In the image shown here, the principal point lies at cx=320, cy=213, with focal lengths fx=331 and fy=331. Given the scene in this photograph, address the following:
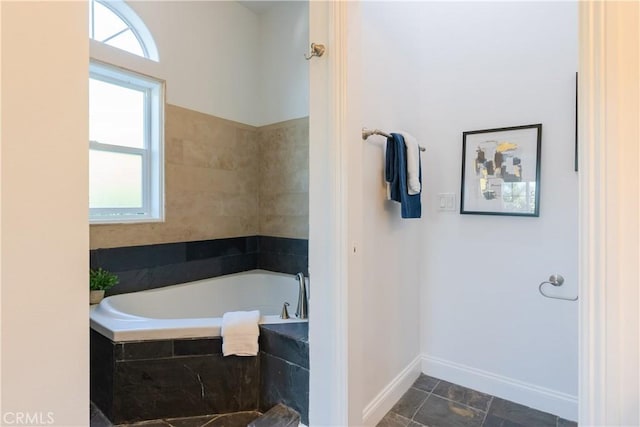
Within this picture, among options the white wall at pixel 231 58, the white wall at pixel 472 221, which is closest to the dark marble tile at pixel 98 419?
the white wall at pixel 472 221

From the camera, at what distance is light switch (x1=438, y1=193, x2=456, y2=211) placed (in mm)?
2107

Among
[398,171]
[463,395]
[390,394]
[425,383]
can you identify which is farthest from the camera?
[425,383]

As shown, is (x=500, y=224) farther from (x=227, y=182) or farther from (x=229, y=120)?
(x=229, y=120)

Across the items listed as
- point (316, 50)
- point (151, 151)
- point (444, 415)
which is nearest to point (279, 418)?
point (444, 415)

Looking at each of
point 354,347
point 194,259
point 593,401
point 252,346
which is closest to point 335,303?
point 354,347

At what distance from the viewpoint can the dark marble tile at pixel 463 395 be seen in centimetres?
189

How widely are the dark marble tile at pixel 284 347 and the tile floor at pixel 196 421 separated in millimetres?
363

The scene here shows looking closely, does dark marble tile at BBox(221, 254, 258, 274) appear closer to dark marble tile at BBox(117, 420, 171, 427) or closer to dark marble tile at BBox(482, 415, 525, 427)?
dark marble tile at BBox(117, 420, 171, 427)

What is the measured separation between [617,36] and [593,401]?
97 cm

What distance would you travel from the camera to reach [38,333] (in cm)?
54

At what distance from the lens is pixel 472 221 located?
6.72ft

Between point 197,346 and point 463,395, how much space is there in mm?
1562

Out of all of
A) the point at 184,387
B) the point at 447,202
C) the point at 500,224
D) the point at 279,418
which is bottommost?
the point at 279,418

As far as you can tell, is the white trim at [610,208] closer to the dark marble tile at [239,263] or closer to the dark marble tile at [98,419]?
the dark marble tile at [98,419]
